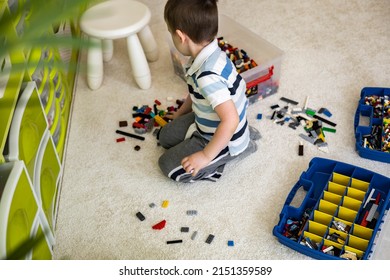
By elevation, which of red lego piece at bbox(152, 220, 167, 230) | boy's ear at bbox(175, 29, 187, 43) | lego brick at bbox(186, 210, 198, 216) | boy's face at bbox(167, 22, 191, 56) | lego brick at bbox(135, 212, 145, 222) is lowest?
lego brick at bbox(135, 212, 145, 222)

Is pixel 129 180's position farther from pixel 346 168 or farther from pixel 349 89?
pixel 349 89

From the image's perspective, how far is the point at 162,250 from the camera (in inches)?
52.4

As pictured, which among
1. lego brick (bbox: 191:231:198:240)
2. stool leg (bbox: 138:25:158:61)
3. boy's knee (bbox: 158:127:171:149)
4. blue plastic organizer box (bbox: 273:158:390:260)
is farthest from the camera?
stool leg (bbox: 138:25:158:61)

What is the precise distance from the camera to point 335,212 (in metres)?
1.31

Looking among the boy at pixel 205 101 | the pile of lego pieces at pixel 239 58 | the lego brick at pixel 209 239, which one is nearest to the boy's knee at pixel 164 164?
the boy at pixel 205 101

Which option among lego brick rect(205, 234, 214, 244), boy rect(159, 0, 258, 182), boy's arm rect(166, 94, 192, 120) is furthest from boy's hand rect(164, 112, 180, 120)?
lego brick rect(205, 234, 214, 244)

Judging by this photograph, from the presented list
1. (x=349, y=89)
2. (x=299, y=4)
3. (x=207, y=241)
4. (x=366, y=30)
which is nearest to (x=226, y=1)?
(x=299, y=4)

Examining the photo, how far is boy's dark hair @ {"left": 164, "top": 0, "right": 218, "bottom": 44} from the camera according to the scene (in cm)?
125

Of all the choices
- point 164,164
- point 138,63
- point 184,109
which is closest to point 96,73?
point 138,63

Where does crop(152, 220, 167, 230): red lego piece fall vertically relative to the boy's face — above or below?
below

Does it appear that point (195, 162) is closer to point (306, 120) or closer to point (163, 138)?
point (163, 138)

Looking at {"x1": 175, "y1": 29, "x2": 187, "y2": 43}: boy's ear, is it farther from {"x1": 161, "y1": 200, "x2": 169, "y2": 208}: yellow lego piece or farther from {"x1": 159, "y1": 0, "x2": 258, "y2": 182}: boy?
{"x1": 161, "y1": 200, "x2": 169, "y2": 208}: yellow lego piece

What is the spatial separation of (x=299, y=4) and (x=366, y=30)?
354mm

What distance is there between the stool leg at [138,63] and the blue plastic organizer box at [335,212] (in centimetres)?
71
